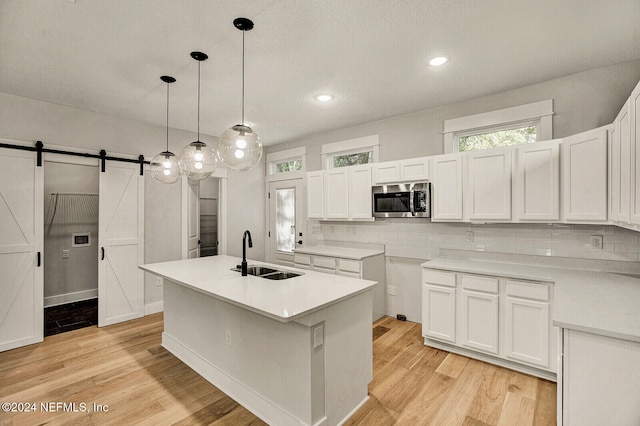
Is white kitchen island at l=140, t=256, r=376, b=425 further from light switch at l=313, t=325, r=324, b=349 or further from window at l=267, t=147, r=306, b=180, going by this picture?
window at l=267, t=147, r=306, b=180

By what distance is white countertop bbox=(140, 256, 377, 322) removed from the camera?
69.9 inches

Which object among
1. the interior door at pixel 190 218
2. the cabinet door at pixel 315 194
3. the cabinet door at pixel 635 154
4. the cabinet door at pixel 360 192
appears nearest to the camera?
the cabinet door at pixel 635 154

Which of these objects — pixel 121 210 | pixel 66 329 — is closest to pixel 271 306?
pixel 121 210

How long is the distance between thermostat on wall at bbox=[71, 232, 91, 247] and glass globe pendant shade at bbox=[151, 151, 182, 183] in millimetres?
3434

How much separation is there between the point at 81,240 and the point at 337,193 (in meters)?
4.44

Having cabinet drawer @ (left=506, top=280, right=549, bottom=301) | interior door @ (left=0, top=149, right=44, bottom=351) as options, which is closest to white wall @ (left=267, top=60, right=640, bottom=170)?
cabinet drawer @ (left=506, top=280, right=549, bottom=301)

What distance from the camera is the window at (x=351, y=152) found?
435 cm

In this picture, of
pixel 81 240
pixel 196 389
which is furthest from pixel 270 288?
pixel 81 240

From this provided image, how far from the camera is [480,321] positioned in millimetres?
2854

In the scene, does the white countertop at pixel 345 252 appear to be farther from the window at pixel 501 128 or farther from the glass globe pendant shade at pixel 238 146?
the glass globe pendant shade at pixel 238 146

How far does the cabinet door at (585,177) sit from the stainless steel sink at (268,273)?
93.1 inches

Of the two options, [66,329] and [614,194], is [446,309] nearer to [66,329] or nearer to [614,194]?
[614,194]

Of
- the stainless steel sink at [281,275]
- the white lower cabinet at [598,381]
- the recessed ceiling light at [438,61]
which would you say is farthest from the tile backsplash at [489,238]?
the stainless steel sink at [281,275]

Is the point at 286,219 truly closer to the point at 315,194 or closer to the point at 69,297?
the point at 315,194
